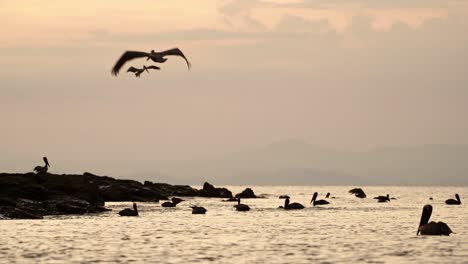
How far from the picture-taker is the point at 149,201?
9825 cm

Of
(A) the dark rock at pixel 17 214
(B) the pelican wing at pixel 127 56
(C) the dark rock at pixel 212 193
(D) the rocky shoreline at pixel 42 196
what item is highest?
(B) the pelican wing at pixel 127 56

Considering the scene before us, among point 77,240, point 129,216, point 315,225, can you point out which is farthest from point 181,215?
point 77,240

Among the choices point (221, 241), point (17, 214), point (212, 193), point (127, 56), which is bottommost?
point (17, 214)

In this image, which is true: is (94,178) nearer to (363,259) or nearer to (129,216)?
(129,216)

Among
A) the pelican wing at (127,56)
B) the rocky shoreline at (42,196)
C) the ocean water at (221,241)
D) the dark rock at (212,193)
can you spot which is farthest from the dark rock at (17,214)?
the dark rock at (212,193)

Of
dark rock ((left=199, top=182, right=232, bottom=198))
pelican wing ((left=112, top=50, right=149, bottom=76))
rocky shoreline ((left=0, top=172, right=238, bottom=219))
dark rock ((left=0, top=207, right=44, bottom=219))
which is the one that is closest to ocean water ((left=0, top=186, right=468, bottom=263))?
dark rock ((left=0, top=207, right=44, bottom=219))

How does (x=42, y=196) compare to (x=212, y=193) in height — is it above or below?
below

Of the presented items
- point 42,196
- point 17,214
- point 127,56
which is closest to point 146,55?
point 127,56

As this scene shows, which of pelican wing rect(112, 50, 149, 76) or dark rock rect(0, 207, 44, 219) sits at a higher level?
pelican wing rect(112, 50, 149, 76)

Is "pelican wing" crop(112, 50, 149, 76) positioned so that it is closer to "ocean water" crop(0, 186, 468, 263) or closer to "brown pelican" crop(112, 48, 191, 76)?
"brown pelican" crop(112, 48, 191, 76)

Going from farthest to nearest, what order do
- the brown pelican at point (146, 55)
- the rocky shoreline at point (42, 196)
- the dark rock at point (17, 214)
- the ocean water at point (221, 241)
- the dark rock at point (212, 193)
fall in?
the dark rock at point (212, 193) → the rocky shoreline at point (42, 196) → the dark rock at point (17, 214) → the ocean water at point (221, 241) → the brown pelican at point (146, 55)

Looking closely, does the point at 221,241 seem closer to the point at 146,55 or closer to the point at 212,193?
the point at 146,55

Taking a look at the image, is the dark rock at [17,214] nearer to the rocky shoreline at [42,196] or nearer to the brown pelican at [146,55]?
the rocky shoreline at [42,196]

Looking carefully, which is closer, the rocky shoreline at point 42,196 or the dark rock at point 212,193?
the rocky shoreline at point 42,196
